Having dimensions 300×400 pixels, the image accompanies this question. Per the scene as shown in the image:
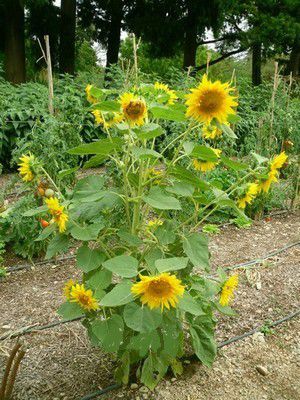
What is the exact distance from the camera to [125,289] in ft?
4.37

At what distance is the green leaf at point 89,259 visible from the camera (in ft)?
4.80

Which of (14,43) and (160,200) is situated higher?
(14,43)

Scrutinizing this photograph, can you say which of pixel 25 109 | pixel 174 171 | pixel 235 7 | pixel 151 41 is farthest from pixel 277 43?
pixel 174 171

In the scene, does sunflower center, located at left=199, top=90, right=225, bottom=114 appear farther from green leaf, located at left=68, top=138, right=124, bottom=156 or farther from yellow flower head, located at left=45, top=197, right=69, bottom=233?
yellow flower head, located at left=45, top=197, right=69, bottom=233

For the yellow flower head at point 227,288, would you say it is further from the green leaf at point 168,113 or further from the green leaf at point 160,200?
the green leaf at point 168,113

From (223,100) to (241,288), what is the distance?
1761 mm

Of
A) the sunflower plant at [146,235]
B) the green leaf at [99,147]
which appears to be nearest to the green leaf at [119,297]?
the sunflower plant at [146,235]

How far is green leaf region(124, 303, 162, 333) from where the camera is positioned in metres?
1.33

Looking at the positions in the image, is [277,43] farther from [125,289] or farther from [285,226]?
[125,289]

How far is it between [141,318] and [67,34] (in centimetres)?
1026

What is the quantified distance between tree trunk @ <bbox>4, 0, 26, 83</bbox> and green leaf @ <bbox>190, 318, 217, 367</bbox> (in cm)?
953

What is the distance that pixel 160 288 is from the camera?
1.26m

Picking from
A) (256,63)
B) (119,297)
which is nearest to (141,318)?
(119,297)

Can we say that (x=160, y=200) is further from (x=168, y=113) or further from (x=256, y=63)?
(x=256, y=63)
